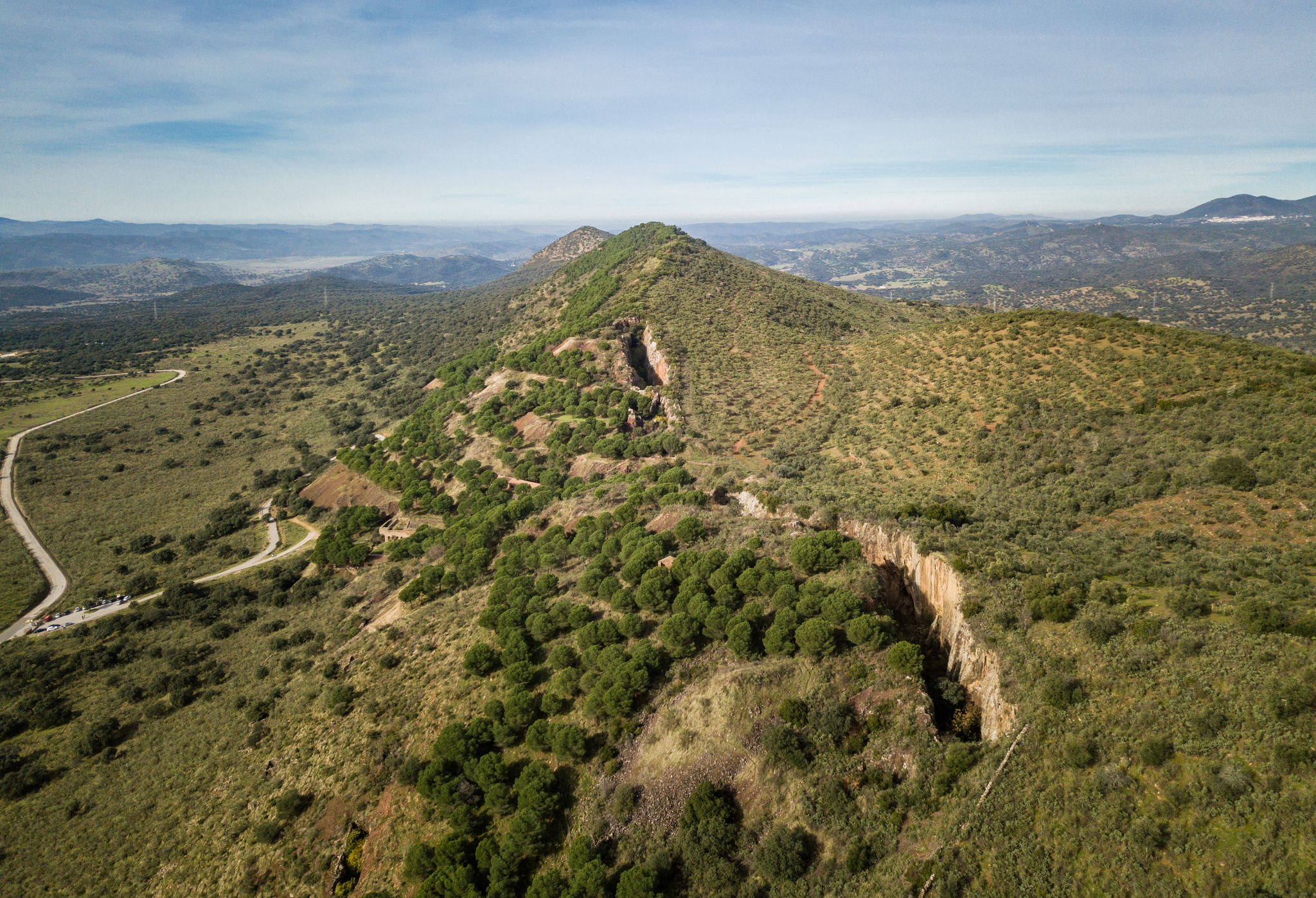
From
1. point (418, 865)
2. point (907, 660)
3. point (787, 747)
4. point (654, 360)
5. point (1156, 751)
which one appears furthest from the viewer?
point (654, 360)

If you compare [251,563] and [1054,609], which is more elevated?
[1054,609]

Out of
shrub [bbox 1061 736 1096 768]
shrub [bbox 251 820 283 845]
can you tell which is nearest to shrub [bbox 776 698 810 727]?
shrub [bbox 1061 736 1096 768]

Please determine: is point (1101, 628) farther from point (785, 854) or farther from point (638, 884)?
point (638, 884)

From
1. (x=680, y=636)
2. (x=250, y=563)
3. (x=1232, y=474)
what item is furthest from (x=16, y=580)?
(x=1232, y=474)

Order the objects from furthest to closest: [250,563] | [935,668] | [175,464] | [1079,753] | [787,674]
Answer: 1. [175,464]
2. [250,563]
3. [935,668]
4. [787,674]
5. [1079,753]

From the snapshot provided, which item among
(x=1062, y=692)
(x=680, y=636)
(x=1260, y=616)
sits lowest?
(x=680, y=636)

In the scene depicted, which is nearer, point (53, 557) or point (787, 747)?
point (787, 747)

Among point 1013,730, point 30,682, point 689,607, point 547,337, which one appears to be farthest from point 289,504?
point 1013,730

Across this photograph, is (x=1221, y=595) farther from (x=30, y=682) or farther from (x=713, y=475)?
(x=30, y=682)
